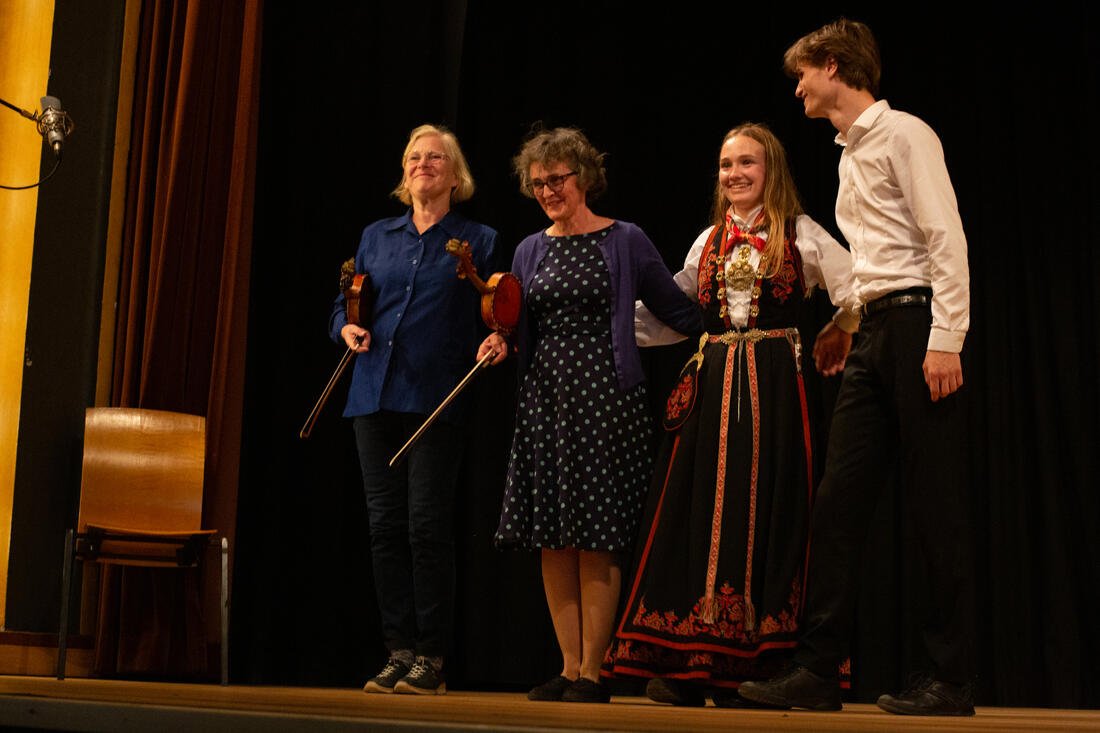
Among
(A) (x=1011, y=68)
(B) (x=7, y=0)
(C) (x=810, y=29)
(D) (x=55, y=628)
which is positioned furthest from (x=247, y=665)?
(A) (x=1011, y=68)

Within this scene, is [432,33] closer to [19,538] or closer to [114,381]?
[114,381]

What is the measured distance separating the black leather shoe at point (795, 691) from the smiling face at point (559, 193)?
1.33m

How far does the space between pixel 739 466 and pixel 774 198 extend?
71 cm

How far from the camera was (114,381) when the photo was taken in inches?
168

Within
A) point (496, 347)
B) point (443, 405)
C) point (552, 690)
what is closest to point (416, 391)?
point (443, 405)

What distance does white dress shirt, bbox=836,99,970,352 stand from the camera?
2.39 m

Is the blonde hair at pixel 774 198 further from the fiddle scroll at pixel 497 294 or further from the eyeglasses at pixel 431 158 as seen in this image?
the eyeglasses at pixel 431 158

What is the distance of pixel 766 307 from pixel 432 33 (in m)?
2.44

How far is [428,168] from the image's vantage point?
3398 millimetres

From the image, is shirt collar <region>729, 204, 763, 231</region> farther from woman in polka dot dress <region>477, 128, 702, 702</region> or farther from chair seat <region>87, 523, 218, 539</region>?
chair seat <region>87, 523, 218, 539</region>

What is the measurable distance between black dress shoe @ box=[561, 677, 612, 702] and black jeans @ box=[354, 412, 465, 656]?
1.47 feet

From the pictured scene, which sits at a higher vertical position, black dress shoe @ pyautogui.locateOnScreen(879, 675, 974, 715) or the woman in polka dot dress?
the woman in polka dot dress

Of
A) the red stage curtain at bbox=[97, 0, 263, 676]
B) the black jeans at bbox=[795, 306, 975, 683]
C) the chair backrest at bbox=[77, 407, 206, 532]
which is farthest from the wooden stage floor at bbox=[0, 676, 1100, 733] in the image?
the red stage curtain at bbox=[97, 0, 263, 676]

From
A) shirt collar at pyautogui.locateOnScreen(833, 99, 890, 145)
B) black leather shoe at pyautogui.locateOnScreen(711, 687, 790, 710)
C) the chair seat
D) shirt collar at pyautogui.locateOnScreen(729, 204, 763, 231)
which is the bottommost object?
black leather shoe at pyautogui.locateOnScreen(711, 687, 790, 710)
